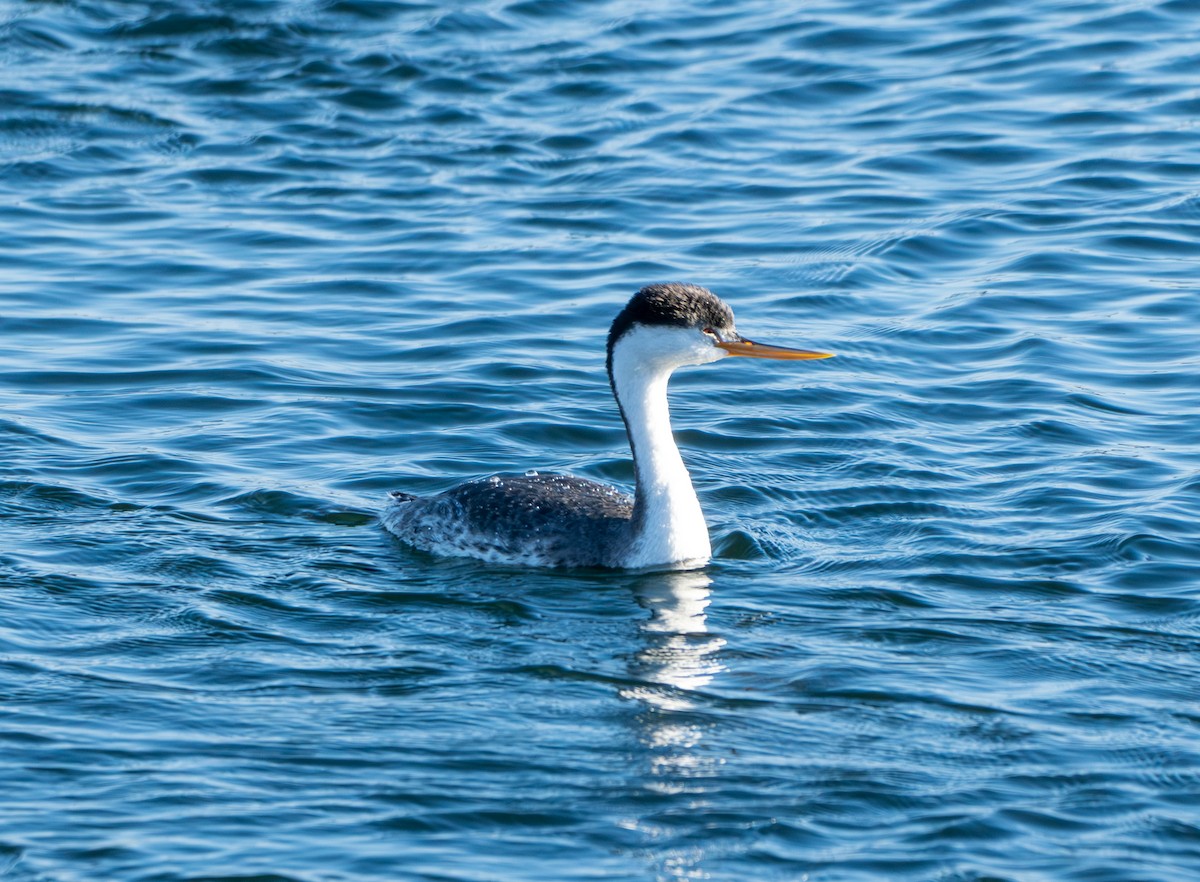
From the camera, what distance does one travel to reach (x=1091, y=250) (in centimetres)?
1616

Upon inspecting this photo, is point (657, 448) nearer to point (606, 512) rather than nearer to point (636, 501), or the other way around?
point (636, 501)

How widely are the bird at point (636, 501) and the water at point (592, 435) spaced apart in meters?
0.15

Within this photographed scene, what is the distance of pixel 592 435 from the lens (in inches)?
508

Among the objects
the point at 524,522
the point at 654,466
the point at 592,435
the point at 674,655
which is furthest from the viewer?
the point at 592,435

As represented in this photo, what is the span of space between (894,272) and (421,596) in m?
7.07

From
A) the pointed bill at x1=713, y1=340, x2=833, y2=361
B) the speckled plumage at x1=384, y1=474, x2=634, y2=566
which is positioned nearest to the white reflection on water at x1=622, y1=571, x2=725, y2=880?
the speckled plumage at x1=384, y1=474, x2=634, y2=566

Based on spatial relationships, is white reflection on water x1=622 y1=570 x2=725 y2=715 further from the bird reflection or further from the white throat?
the white throat

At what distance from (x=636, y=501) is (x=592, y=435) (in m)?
2.49

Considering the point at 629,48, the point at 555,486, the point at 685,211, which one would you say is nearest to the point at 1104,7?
the point at 629,48

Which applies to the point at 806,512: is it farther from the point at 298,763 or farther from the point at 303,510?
the point at 298,763

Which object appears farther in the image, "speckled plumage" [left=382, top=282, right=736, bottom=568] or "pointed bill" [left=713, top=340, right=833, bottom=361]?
"pointed bill" [left=713, top=340, right=833, bottom=361]

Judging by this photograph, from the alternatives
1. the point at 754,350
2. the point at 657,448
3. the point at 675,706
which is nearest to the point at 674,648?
the point at 675,706

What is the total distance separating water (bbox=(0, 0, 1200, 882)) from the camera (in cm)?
758

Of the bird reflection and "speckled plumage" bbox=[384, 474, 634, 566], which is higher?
"speckled plumage" bbox=[384, 474, 634, 566]
